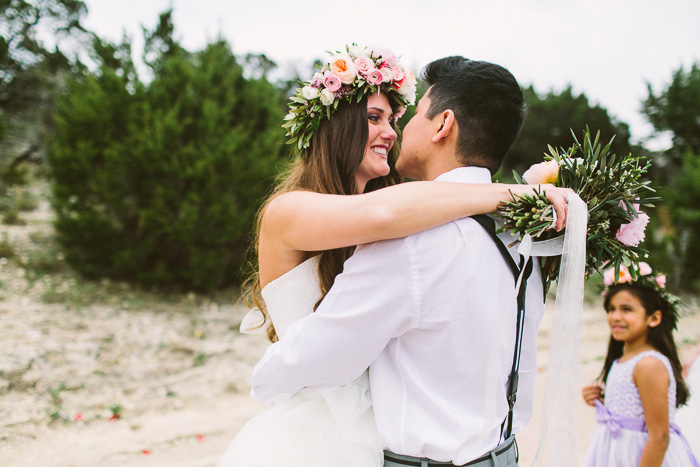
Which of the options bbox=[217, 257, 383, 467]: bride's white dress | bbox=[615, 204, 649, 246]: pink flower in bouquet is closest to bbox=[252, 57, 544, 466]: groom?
bbox=[217, 257, 383, 467]: bride's white dress

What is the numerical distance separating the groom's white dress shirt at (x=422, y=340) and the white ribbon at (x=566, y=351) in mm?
162

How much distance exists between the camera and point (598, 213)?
5.74 feet

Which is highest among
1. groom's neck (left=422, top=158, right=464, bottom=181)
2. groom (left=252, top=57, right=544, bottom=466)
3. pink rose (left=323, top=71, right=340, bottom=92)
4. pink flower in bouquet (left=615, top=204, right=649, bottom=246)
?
pink rose (left=323, top=71, right=340, bottom=92)

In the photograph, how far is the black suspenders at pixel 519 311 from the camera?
1613 mm

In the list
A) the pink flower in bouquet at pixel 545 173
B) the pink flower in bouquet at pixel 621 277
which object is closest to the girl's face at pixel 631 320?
the pink flower in bouquet at pixel 621 277

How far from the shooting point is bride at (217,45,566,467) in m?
1.57

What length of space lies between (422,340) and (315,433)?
1.95 ft

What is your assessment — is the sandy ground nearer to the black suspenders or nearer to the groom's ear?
the black suspenders

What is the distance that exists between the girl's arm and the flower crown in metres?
2.14

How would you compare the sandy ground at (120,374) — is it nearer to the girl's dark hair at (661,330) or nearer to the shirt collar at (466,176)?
the girl's dark hair at (661,330)

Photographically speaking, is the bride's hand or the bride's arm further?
the bride's hand

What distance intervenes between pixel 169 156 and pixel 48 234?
432 centimetres

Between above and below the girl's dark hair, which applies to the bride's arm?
above

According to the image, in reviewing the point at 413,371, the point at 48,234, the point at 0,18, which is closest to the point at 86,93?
the point at 48,234
